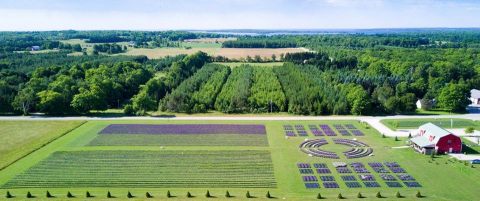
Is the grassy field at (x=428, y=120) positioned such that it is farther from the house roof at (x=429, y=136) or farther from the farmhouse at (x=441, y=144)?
the farmhouse at (x=441, y=144)

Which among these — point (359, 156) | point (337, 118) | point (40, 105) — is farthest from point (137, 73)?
point (359, 156)

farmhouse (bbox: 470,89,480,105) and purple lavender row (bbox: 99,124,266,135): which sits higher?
farmhouse (bbox: 470,89,480,105)

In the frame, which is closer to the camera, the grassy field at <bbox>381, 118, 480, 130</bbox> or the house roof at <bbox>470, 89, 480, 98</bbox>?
the grassy field at <bbox>381, 118, 480, 130</bbox>

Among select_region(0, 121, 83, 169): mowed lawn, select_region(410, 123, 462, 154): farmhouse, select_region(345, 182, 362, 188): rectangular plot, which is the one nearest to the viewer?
select_region(345, 182, 362, 188): rectangular plot

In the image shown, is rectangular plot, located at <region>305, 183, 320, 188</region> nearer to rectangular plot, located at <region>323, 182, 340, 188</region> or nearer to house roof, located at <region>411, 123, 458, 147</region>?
rectangular plot, located at <region>323, 182, 340, 188</region>

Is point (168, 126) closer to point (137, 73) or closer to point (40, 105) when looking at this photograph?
point (40, 105)

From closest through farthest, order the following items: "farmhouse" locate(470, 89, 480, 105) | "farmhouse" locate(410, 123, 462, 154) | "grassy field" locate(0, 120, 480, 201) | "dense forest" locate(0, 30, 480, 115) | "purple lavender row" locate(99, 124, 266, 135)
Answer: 1. "grassy field" locate(0, 120, 480, 201)
2. "farmhouse" locate(410, 123, 462, 154)
3. "purple lavender row" locate(99, 124, 266, 135)
4. "dense forest" locate(0, 30, 480, 115)
5. "farmhouse" locate(470, 89, 480, 105)

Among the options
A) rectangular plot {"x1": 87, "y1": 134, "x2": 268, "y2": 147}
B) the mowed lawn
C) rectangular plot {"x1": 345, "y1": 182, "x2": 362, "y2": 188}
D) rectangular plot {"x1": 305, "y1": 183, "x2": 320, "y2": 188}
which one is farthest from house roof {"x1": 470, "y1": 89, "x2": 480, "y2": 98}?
the mowed lawn

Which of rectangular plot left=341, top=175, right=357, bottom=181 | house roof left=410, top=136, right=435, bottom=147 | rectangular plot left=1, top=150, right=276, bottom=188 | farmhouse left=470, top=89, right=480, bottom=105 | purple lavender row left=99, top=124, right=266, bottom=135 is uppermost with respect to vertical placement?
farmhouse left=470, top=89, right=480, bottom=105
